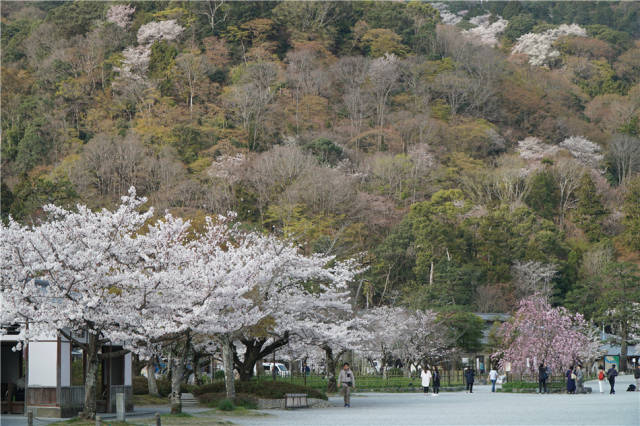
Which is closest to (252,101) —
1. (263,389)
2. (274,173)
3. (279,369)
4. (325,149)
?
(325,149)

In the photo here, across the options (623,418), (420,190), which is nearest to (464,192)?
(420,190)

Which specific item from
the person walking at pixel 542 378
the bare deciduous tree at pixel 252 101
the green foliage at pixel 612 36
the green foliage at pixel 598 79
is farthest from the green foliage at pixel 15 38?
the person walking at pixel 542 378

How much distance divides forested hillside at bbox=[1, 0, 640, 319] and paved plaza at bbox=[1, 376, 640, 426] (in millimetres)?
19953

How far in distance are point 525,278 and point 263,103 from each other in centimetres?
3329

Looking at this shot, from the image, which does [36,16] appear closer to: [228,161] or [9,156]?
[9,156]

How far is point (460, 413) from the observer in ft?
73.0

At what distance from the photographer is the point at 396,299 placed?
5603 cm

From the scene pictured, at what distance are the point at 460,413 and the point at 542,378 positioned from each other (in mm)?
11675

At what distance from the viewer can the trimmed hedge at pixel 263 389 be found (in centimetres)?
2505

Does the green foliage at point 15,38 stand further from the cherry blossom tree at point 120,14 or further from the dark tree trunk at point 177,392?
the dark tree trunk at point 177,392

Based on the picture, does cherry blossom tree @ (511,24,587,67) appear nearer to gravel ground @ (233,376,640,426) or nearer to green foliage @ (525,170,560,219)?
green foliage @ (525,170,560,219)

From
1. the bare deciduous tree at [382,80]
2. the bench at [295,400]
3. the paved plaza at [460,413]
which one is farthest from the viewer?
the bare deciduous tree at [382,80]

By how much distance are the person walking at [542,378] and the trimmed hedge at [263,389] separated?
9.81m

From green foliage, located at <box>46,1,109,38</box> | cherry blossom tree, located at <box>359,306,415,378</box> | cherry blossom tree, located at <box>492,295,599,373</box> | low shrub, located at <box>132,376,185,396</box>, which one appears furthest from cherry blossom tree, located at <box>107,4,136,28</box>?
low shrub, located at <box>132,376,185,396</box>
